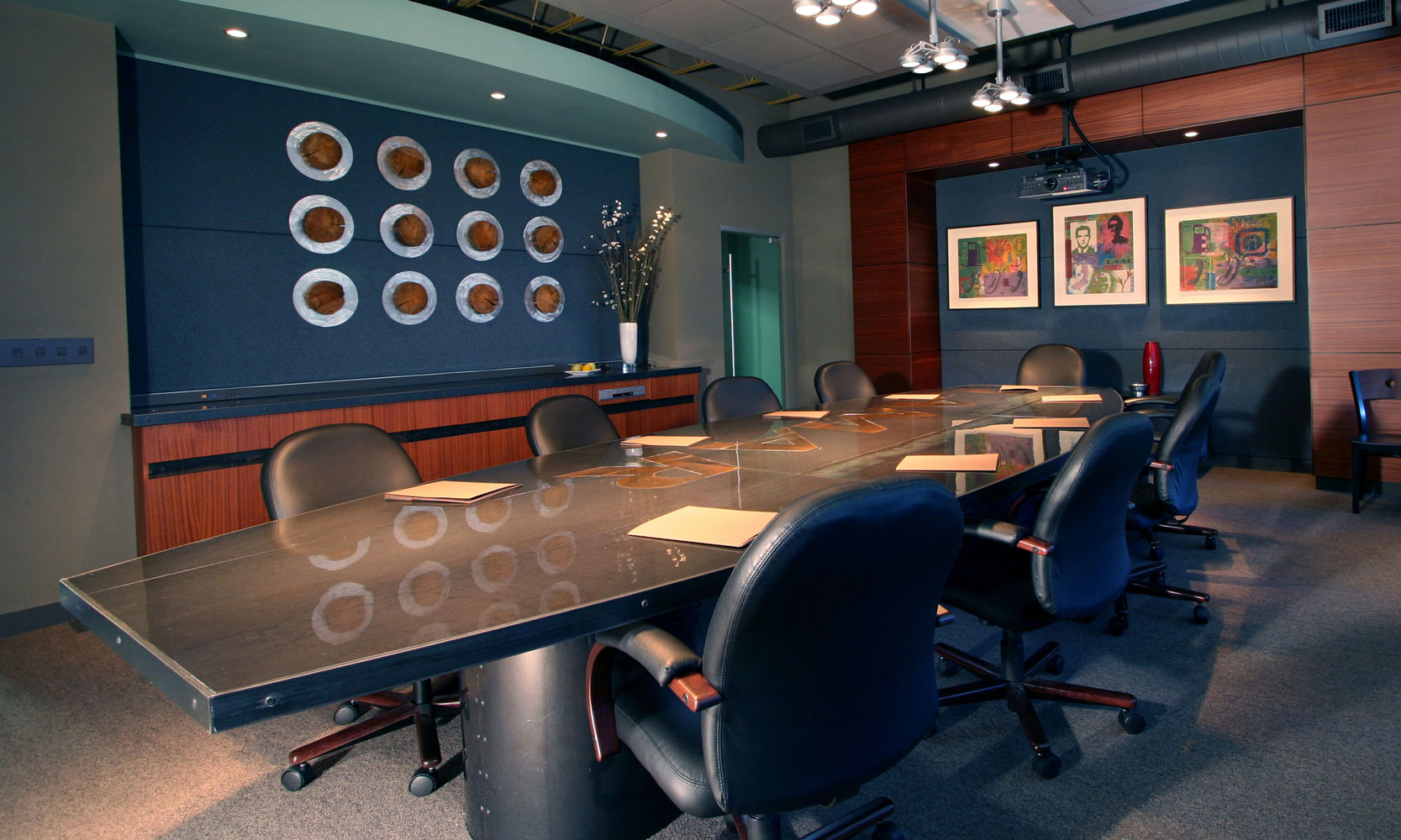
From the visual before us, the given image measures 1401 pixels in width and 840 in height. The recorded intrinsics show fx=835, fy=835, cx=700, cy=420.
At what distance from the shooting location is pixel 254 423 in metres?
4.00

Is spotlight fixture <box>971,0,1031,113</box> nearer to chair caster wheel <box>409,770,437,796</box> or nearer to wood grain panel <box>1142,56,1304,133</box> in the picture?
wood grain panel <box>1142,56,1304,133</box>

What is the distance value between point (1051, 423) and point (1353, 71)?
3785 millimetres

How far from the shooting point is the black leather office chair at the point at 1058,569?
2.09 metres

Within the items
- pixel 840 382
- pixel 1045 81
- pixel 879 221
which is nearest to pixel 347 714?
pixel 840 382

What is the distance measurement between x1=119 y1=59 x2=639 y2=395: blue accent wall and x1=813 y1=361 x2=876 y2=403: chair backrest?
229 cm

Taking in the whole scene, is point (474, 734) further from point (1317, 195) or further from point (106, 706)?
point (1317, 195)

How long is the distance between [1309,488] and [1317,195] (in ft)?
6.33

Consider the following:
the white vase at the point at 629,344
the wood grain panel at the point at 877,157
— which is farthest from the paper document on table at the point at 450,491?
the wood grain panel at the point at 877,157

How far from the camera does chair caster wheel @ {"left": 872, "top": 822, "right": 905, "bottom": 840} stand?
1915 mm

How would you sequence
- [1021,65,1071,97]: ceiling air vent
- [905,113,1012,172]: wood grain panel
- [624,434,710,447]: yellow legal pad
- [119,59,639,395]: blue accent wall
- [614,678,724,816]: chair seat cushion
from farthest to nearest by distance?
[905,113,1012,172]: wood grain panel, [1021,65,1071,97]: ceiling air vent, [119,59,639,395]: blue accent wall, [624,434,710,447]: yellow legal pad, [614,678,724,816]: chair seat cushion

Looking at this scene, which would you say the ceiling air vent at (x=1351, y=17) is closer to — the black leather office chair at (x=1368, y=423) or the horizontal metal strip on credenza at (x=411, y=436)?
the black leather office chair at (x=1368, y=423)

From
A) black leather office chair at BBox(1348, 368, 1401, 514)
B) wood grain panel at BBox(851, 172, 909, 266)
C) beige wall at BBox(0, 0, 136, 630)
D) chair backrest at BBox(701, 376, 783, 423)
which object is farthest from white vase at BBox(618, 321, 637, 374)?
black leather office chair at BBox(1348, 368, 1401, 514)

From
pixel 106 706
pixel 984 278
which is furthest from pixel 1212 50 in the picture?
pixel 106 706

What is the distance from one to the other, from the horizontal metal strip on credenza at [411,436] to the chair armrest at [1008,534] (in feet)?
7.67
